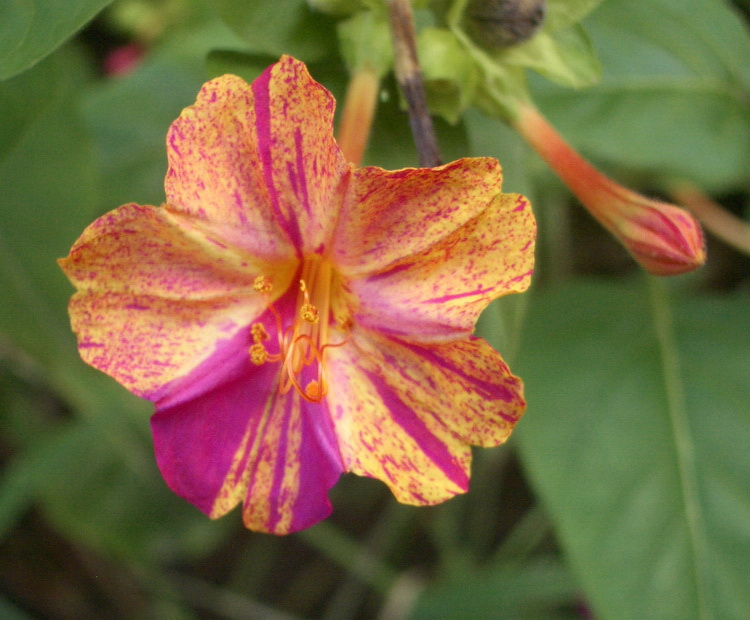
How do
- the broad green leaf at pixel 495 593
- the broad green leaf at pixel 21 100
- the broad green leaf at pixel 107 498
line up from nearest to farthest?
the broad green leaf at pixel 21 100 < the broad green leaf at pixel 495 593 < the broad green leaf at pixel 107 498

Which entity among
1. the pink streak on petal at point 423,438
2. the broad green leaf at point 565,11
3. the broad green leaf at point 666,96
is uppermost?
the broad green leaf at point 565,11

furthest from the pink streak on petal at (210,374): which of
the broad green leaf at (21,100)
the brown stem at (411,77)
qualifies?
the broad green leaf at (21,100)

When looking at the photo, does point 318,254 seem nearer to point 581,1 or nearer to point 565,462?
point 581,1

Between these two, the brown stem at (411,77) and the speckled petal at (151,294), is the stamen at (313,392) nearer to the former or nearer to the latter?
the speckled petal at (151,294)

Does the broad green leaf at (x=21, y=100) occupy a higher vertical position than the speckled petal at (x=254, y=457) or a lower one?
higher

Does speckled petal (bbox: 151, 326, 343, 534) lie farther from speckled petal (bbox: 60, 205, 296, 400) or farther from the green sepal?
the green sepal

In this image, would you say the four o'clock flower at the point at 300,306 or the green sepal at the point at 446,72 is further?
the green sepal at the point at 446,72

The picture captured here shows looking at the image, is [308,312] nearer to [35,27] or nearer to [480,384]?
[480,384]

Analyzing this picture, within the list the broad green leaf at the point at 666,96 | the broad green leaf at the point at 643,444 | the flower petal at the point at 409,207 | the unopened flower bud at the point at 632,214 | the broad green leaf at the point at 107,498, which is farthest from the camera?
the broad green leaf at the point at 107,498
